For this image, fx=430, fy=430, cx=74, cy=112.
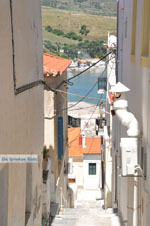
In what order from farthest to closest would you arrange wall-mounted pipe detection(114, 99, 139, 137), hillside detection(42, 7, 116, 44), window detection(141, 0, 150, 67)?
hillside detection(42, 7, 116, 44), wall-mounted pipe detection(114, 99, 139, 137), window detection(141, 0, 150, 67)

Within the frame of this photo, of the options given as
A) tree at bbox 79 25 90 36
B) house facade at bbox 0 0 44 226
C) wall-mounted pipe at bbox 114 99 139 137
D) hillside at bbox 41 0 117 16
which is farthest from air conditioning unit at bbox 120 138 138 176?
hillside at bbox 41 0 117 16

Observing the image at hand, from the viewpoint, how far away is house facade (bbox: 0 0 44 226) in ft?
15.2

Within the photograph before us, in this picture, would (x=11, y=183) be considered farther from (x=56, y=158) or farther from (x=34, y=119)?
(x=56, y=158)

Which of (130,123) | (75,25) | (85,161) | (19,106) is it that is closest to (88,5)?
(75,25)

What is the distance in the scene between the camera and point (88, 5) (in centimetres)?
9625

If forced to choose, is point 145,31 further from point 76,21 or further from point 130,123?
point 76,21

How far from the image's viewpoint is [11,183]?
505 cm

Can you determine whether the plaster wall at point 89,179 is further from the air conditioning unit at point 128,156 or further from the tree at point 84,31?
the tree at point 84,31

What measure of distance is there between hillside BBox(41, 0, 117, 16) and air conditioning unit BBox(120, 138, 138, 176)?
8063cm

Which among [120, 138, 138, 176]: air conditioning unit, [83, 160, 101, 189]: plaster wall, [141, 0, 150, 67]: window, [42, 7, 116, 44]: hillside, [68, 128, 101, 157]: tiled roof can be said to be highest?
[42, 7, 116, 44]: hillside

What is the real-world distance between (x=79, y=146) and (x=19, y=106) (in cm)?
2158

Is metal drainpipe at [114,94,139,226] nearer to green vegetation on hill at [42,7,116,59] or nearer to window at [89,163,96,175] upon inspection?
window at [89,163,96,175]

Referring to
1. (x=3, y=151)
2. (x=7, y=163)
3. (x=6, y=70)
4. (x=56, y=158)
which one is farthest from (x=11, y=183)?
(x=56, y=158)

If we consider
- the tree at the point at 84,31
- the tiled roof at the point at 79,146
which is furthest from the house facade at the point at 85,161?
the tree at the point at 84,31
